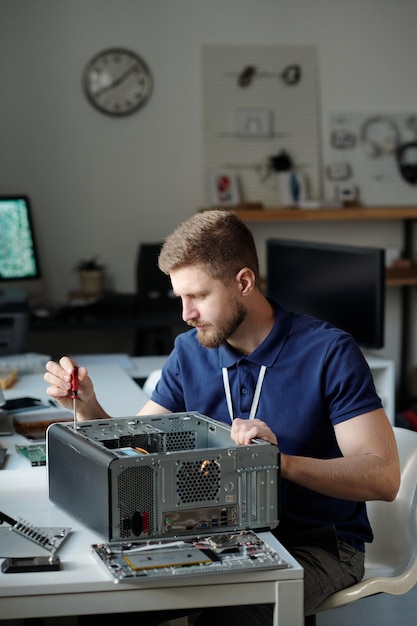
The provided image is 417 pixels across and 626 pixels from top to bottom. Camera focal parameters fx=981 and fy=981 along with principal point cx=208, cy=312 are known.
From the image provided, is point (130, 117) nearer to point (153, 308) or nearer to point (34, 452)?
point (153, 308)

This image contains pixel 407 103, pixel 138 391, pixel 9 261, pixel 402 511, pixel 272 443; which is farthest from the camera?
pixel 407 103

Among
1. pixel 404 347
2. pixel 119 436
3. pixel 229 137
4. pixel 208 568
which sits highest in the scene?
pixel 229 137

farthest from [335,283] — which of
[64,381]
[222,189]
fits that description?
[64,381]

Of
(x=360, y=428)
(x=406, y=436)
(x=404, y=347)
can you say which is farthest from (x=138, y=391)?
(x=404, y=347)

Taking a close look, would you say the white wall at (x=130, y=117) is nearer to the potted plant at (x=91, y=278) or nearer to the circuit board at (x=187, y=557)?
the potted plant at (x=91, y=278)

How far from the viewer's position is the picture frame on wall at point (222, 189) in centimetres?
556

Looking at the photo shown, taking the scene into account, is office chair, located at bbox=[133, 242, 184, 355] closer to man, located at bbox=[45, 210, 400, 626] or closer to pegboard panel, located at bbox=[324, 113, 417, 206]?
pegboard panel, located at bbox=[324, 113, 417, 206]

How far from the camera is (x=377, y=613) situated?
10.4ft

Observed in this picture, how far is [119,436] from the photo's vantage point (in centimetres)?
182

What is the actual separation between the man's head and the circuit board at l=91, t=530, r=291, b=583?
0.61 metres

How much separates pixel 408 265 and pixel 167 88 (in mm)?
1731

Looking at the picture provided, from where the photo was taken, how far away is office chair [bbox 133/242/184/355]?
4977 mm

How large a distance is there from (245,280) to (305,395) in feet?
0.90

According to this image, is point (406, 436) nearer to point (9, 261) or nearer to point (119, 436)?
point (119, 436)
